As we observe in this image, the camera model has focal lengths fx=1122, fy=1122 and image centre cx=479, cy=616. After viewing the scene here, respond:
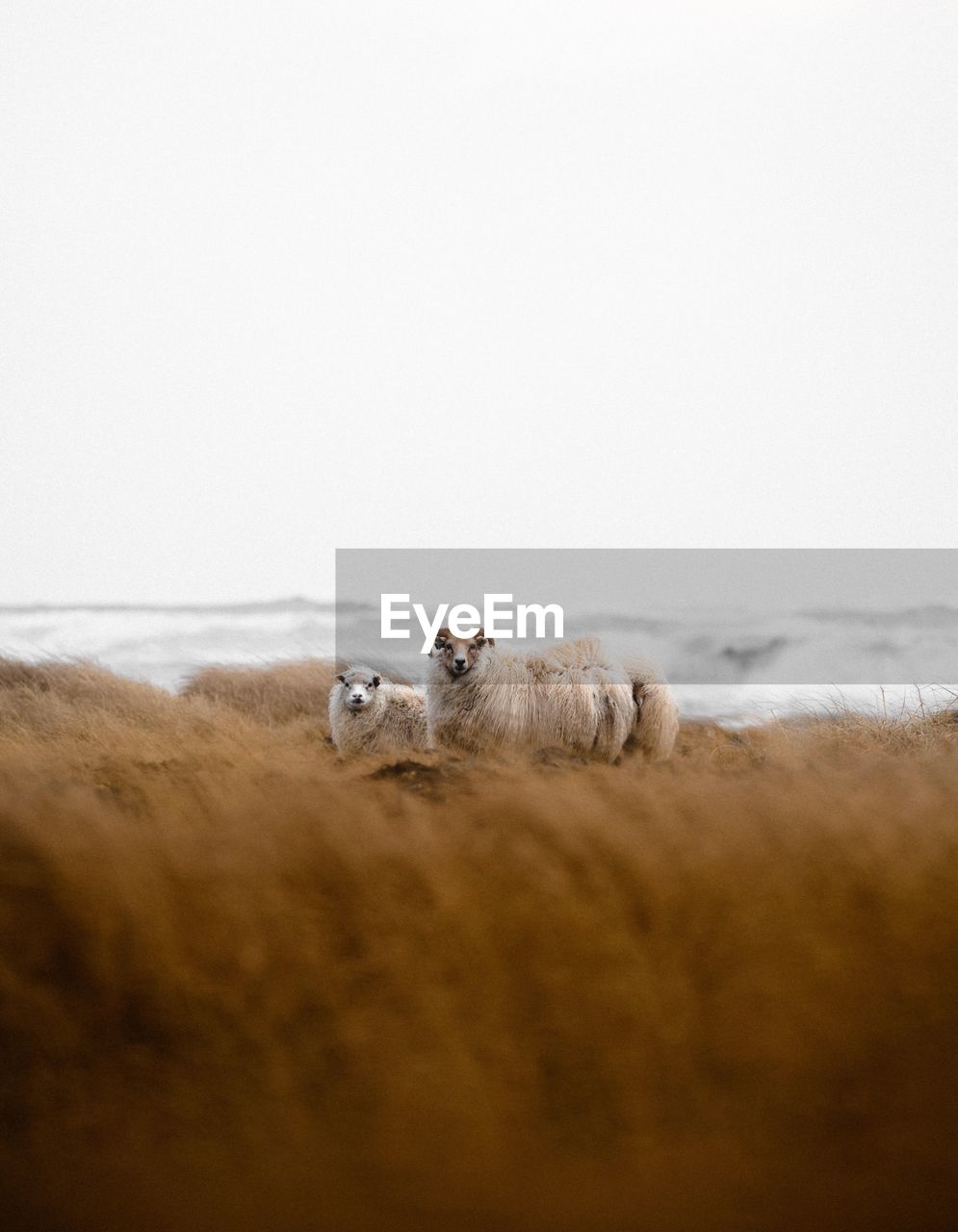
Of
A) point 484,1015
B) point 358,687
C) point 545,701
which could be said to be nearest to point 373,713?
point 358,687

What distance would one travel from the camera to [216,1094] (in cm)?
322

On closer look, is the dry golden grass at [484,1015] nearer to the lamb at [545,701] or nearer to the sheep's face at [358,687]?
the lamb at [545,701]

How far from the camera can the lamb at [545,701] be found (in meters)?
6.98

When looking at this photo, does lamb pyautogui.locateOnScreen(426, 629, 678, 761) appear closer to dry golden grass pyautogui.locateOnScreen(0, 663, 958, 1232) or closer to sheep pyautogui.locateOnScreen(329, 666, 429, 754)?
sheep pyautogui.locateOnScreen(329, 666, 429, 754)

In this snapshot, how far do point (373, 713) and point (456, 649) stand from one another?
6.15ft

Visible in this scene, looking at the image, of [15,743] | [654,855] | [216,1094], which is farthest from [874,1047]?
[15,743]

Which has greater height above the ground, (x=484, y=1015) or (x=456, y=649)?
(x=456, y=649)

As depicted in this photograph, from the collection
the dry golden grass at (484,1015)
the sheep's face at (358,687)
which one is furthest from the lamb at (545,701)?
the dry golden grass at (484,1015)

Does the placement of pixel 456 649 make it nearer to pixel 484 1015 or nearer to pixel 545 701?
pixel 545 701

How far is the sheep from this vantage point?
8.39m

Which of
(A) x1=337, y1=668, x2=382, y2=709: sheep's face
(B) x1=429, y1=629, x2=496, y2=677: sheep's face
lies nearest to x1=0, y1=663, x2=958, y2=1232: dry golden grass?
(B) x1=429, y1=629, x2=496, y2=677: sheep's face

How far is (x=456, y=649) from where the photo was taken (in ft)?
23.3

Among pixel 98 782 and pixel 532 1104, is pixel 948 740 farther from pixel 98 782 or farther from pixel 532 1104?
pixel 98 782

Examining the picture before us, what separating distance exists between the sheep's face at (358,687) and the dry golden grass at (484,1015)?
4.76 m
